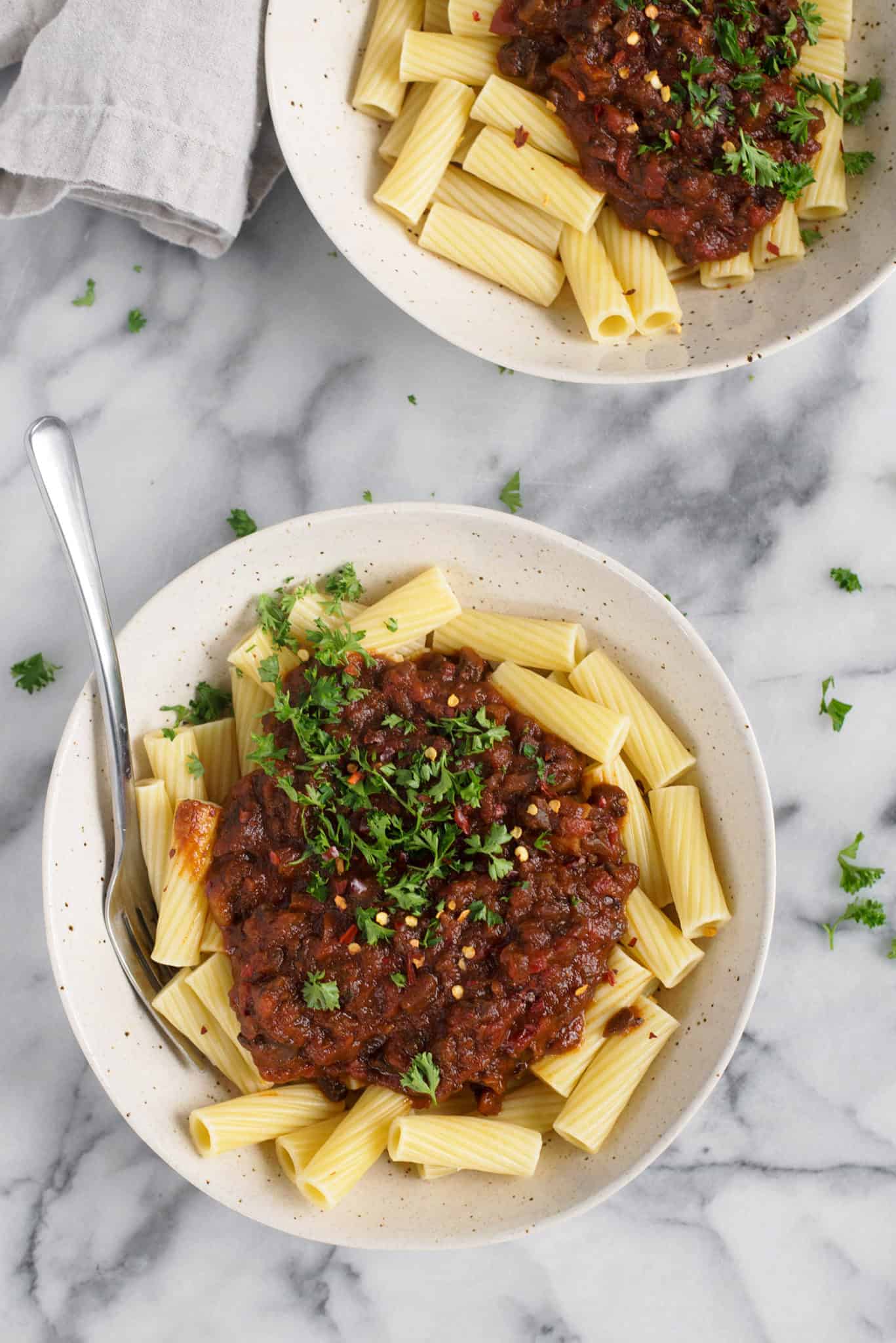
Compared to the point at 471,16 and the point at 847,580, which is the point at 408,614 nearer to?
the point at 847,580

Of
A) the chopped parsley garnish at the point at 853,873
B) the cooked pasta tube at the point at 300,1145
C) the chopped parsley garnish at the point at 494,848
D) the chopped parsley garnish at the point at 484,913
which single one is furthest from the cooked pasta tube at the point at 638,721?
the cooked pasta tube at the point at 300,1145

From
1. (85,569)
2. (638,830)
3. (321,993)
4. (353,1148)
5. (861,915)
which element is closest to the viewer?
(321,993)

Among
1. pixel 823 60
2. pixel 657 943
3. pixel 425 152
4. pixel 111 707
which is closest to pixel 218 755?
pixel 111 707

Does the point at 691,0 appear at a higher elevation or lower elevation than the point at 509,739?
higher

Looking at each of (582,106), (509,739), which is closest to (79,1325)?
(509,739)

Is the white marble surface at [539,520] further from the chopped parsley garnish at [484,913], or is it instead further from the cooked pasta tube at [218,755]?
the chopped parsley garnish at [484,913]

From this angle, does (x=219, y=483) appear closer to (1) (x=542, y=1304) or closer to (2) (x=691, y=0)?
(2) (x=691, y=0)
